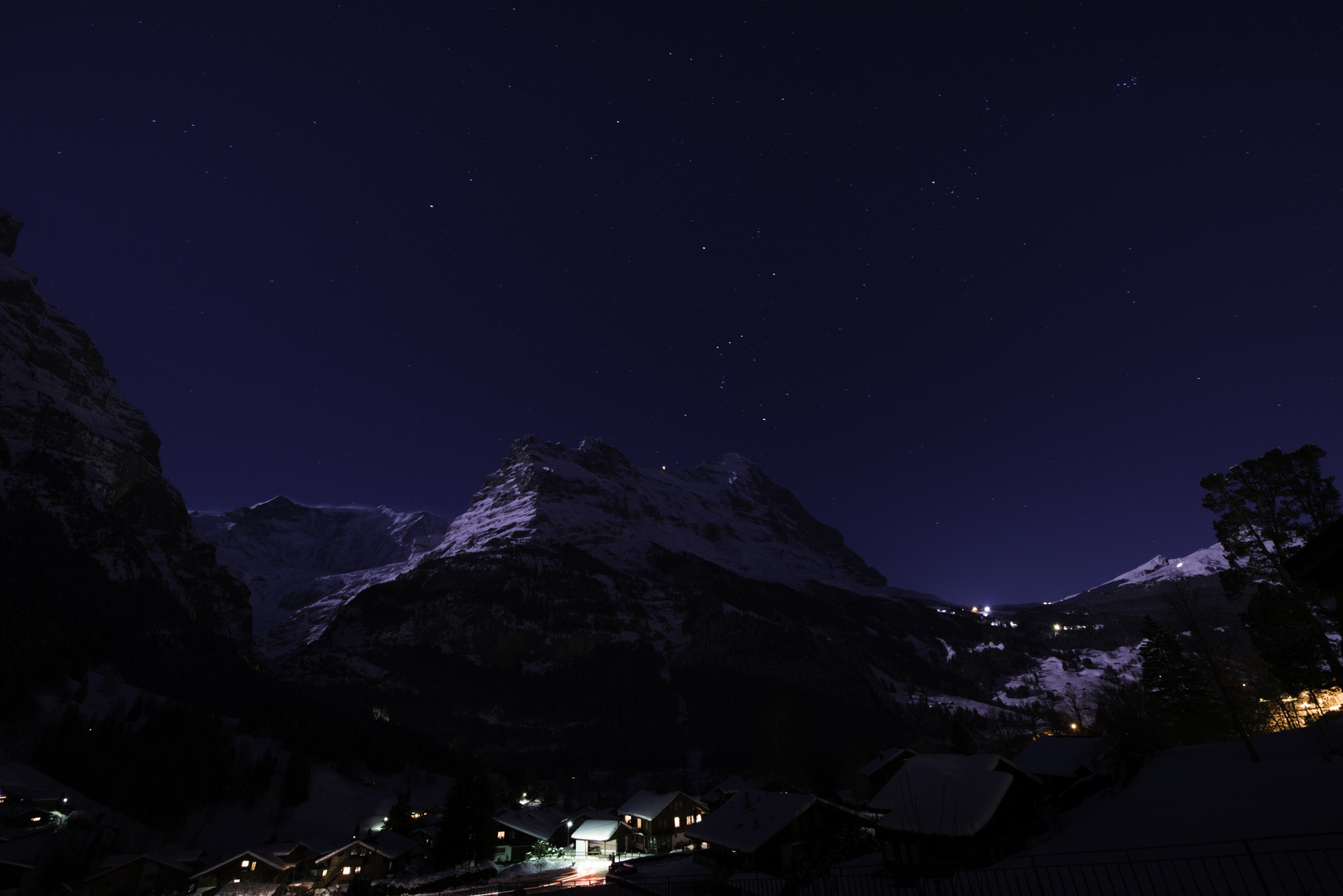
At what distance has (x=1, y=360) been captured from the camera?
186m

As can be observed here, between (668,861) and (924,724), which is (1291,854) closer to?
(668,861)

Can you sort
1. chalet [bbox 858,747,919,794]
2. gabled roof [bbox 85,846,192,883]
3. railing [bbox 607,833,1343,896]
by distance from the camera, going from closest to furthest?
railing [bbox 607,833,1343,896] < gabled roof [bbox 85,846,192,883] < chalet [bbox 858,747,919,794]

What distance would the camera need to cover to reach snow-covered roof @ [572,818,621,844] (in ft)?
231

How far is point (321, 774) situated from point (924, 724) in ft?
477

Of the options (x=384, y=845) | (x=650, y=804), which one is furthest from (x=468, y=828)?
(x=650, y=804)

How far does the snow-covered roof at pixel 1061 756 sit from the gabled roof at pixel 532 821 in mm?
54885

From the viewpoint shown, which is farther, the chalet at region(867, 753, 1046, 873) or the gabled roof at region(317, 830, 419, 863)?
the gabled roof at region(317, 830, 419, 863)

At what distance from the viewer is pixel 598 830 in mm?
71750

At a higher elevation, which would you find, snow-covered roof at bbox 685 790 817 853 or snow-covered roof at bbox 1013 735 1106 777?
snow-covered roof at bbox 1013 735 1106 777

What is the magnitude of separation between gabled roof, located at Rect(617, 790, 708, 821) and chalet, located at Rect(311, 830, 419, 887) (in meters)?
27.0

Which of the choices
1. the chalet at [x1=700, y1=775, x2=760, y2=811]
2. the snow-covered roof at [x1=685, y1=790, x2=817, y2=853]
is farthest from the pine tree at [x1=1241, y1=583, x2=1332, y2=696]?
the chalet at [x1=700, y1=775, x2=760, y2=811]

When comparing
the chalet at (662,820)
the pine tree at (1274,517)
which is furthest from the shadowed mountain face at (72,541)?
the pine tree at (1274,517)

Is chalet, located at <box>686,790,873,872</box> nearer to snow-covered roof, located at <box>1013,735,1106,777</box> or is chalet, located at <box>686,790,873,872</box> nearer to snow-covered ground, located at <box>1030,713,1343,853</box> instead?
snow-covered roof, located at <box>1013,735,1106,777</box>

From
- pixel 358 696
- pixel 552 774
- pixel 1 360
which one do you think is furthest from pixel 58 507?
pixel 552 774
